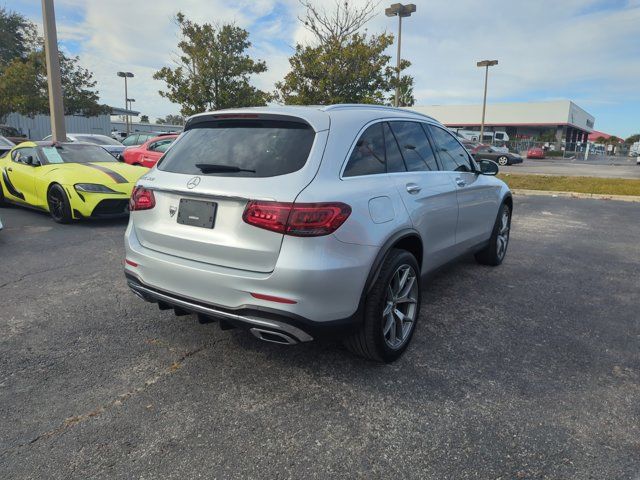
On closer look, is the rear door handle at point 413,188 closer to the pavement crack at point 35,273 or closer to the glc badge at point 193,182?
the glc badge at point 193,182

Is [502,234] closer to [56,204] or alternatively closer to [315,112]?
[315,112]

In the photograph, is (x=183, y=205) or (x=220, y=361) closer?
(x=183, y=205)

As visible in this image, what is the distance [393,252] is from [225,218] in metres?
1.11

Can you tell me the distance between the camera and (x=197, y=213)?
111 inches

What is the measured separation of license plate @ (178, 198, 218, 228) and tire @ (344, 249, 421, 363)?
106 cm

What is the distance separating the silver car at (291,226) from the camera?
2.54m

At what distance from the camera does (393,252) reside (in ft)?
10.0

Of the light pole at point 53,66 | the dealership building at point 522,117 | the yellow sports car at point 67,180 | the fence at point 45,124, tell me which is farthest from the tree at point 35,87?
the dealership building at point 522,117

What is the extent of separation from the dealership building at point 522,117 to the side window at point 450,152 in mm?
55441

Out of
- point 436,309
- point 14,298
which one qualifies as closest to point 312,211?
point 436,309

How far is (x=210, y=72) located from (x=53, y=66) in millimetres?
7725

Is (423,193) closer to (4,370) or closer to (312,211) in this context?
(312,211)

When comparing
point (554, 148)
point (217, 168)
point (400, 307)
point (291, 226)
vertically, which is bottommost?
point (400, 307)

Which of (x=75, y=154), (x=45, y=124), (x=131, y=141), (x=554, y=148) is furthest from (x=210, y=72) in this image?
(x=554, y=148)
